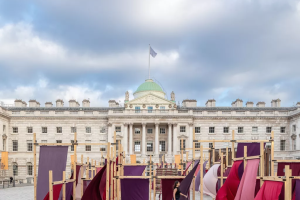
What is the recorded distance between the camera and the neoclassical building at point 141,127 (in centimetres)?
5791

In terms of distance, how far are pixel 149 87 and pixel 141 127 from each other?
7.80 meters

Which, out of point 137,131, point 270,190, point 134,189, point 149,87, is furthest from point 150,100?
point 270,190

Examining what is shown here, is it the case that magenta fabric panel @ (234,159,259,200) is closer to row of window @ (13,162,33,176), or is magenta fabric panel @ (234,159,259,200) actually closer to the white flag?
the white flag

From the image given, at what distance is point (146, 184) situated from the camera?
55.1 feet

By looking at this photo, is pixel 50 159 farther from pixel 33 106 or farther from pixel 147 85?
pixel 33 106

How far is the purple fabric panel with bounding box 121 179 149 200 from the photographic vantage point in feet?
54.9

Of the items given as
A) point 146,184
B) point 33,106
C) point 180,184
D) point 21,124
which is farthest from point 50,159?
point 33,106

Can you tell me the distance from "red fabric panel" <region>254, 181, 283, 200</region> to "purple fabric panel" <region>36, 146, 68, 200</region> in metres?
7.98

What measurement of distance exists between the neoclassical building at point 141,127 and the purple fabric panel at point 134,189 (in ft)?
133

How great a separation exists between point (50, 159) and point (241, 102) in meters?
53.3

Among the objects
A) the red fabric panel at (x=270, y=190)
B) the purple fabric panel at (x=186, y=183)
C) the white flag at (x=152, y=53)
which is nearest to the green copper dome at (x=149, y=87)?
the white flag at (x=152, y=53)

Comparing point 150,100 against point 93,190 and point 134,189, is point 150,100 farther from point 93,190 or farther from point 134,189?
point 93,190

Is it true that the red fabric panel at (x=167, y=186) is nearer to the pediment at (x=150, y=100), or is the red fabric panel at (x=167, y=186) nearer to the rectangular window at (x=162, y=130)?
the rectangular window at (x=162, y=130)

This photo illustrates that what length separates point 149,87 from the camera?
63.0m
